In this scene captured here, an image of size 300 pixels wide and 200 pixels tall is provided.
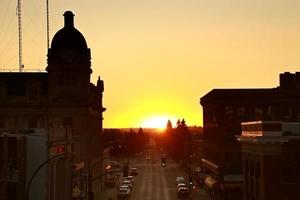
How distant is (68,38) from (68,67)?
406cm

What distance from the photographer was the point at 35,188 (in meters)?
51.5

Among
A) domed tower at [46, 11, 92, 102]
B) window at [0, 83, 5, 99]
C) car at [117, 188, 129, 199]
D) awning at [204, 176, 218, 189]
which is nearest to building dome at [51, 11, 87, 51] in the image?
domed tower at [46, 11, 92, 102]

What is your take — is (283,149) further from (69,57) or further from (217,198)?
(69,57)

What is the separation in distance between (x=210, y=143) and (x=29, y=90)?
29.4 meters

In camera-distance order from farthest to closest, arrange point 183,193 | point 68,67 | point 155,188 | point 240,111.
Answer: point 155,188 → point 183,193 → point 68,67 → point 240,111

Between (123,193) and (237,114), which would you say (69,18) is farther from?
(237,114)

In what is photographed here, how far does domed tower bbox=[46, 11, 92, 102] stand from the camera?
83.5 m

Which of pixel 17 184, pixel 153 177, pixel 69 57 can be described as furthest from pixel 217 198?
pixel 153 177

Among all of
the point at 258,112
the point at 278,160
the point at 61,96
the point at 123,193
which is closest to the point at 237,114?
the point at 258,112

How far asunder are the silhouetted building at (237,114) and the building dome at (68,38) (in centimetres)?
2010

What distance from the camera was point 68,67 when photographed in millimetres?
84062

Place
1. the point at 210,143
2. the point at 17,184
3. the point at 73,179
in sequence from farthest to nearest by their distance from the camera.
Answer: the point at 210,143, the point at 73,179, the point at 17,184

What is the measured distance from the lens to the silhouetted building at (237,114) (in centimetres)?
8069

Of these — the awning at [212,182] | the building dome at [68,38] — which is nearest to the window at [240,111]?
the awning at [212,182]
